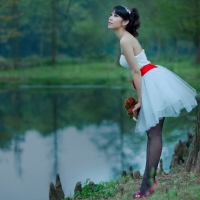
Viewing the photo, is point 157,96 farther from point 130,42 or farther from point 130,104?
point 130,42

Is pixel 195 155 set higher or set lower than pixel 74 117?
higher

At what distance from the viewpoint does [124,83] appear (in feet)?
101

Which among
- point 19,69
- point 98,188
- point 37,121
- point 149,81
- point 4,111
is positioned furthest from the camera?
point 19,69

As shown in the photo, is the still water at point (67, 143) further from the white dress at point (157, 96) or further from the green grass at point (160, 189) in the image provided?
the white dress at point (157, 96)

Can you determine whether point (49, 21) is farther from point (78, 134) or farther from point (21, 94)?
point (78, 134)

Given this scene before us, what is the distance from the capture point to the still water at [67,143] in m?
9.93

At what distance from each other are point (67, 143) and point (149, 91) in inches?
316

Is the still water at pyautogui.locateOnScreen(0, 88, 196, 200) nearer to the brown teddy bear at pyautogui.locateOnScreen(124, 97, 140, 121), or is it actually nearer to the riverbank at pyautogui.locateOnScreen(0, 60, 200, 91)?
the brown teddy bear at pyautogui.locateOnScreen(124, 97, 140, 121)

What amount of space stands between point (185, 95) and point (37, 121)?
1231 cm

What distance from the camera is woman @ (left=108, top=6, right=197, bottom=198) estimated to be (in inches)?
219

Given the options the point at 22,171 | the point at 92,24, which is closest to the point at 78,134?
the point at 22,171

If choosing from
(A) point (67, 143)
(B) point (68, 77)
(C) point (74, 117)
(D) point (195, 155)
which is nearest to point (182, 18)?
(B) point (68, 77)

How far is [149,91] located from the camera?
5.61 m

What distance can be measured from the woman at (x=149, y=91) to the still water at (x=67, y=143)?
134 inches
